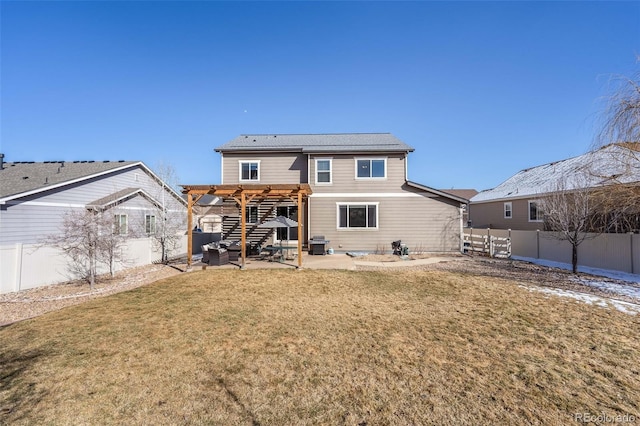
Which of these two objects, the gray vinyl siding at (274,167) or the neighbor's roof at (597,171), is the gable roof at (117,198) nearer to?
the gray vinyl siding at (274,167)

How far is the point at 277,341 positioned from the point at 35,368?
3.47 metres

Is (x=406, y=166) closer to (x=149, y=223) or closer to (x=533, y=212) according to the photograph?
(x=533, y=212)

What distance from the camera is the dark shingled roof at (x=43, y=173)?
12.7m

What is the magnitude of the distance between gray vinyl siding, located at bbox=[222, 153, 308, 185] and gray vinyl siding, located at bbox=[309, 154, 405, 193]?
0.81 metres

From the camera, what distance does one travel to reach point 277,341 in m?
4.78

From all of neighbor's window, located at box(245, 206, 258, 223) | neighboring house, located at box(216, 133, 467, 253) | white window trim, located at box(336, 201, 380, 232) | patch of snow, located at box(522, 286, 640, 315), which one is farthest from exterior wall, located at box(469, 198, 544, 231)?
neighbor's window, located at box(245, 206, 258, 223)

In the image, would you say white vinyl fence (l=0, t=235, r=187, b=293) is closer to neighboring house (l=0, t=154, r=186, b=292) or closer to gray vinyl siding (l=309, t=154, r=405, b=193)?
neighboring house (l=0, t=154, r=186, b=292)

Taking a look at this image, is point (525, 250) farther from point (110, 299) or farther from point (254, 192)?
point (110, 299)

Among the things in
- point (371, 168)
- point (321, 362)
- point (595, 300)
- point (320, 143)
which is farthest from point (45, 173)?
point (595, 300)

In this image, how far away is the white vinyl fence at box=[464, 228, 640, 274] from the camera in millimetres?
10305

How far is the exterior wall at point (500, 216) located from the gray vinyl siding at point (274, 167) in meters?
15.2

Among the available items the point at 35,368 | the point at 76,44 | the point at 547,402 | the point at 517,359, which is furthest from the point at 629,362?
the point at 76,44

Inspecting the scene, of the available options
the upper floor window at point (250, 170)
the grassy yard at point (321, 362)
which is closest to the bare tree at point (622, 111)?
the grassy yard at point (321, 362)

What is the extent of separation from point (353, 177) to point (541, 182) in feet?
43.5
